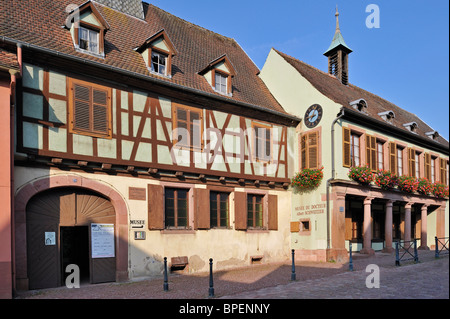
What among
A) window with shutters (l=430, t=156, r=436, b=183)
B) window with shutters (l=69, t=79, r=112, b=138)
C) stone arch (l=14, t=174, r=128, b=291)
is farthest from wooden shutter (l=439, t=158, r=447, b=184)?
window with shutters (l=69, t=79, r=112, b=138)

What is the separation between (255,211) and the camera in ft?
55.5

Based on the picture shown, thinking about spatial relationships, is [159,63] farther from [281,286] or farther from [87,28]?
[281,286]

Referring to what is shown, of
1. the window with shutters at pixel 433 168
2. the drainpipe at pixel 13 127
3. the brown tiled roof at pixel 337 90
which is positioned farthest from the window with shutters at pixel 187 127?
the window with shutters at pixel 433 168

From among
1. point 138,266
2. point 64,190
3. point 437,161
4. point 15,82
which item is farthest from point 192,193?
point 437,161

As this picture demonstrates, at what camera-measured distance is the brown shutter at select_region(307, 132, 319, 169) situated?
17.6m

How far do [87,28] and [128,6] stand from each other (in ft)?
14.0

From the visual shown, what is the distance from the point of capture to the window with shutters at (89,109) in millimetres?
11971

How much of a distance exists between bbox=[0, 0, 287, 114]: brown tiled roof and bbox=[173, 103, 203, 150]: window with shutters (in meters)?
0.87

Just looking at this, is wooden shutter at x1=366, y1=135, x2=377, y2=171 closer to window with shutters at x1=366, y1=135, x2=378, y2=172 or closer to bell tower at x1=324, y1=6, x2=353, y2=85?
window with shutters at x1=366, y1=135, x2=378, y2=172

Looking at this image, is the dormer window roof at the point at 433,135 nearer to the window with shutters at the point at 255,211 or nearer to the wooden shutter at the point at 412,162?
the wooden shutter at the point at 412,162

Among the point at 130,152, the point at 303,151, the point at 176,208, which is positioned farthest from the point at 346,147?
the point at 130,152

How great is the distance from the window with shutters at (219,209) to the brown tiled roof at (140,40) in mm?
3554
